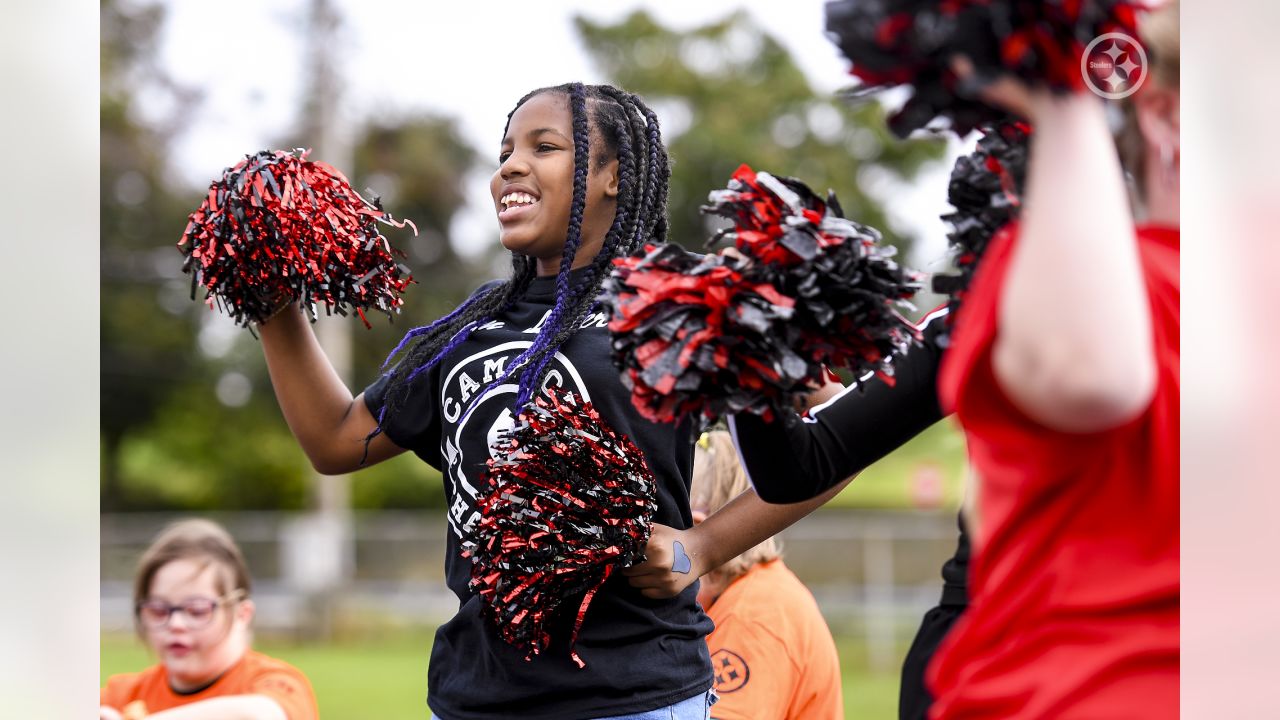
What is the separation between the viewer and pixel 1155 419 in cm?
120

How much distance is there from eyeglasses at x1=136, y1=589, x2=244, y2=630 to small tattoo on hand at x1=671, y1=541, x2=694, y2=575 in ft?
5.84

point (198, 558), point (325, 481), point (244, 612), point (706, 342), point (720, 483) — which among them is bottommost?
point (325, 481)

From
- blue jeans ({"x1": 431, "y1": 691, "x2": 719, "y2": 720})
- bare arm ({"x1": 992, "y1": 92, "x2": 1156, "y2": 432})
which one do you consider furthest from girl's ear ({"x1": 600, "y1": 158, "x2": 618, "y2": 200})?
bare arm ({"x1": 992, "y1": 92, "x2": 1156, "y2": 432})

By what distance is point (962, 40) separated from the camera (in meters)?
1.12

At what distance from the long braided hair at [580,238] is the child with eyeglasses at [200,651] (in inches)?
43.8

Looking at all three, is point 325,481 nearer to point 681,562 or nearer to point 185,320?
point 185,320

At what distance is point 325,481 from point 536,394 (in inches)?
700

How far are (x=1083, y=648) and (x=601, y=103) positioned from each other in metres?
1.41

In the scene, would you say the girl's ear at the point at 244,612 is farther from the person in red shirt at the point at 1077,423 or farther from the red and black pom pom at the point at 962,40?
the red and black pom pom at the point at 962,40

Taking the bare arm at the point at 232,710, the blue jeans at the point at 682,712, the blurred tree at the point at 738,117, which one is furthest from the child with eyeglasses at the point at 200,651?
the blurred tree at the point at 738,117

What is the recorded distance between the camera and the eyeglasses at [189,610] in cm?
341

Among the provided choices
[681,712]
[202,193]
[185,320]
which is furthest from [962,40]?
[185,320]
